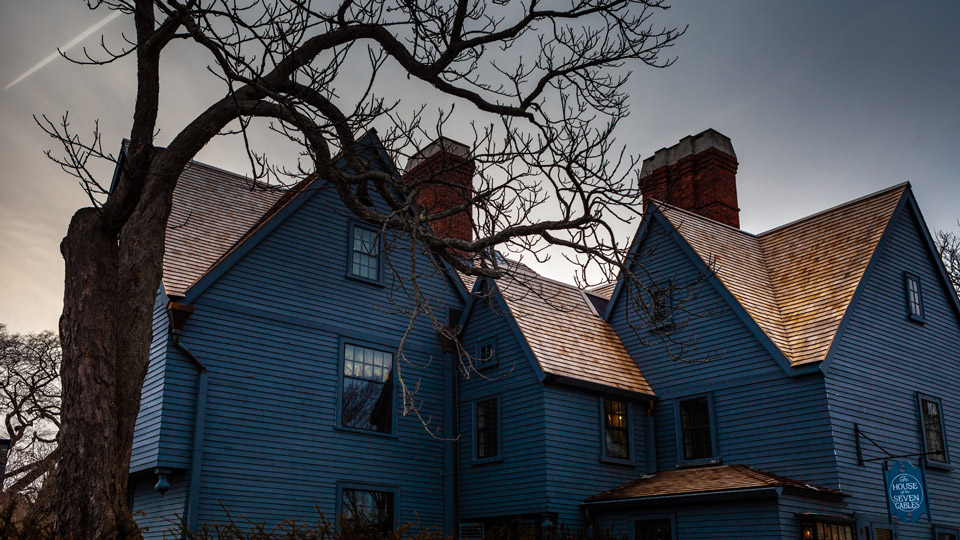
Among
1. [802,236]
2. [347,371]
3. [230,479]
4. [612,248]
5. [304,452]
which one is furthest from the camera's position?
[802,236]

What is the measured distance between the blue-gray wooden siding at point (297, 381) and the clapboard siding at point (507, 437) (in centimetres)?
65

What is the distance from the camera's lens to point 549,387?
58.5ft

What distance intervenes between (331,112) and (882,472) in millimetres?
13184

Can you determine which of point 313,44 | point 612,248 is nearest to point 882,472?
point 612,248

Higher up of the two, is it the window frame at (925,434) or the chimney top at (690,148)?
the chimney top at (690,148)

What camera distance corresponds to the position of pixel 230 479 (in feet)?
50.8

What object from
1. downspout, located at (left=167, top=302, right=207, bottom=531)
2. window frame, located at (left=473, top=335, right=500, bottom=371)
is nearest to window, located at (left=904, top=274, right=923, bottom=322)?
window frame, located at (left=473, top=335, right=500, bottom=371)

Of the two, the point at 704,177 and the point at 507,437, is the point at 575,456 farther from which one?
the point at 704,177

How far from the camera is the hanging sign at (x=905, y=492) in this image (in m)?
16.5

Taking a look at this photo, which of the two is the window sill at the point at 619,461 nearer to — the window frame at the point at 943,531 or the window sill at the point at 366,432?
the window sill at the point at 366,432

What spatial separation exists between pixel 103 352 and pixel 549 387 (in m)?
10.4

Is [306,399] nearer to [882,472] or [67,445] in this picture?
[67,445]

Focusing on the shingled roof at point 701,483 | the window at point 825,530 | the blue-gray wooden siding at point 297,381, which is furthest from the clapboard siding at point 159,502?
the window at point 825,530

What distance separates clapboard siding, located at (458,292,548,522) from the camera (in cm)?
1748
